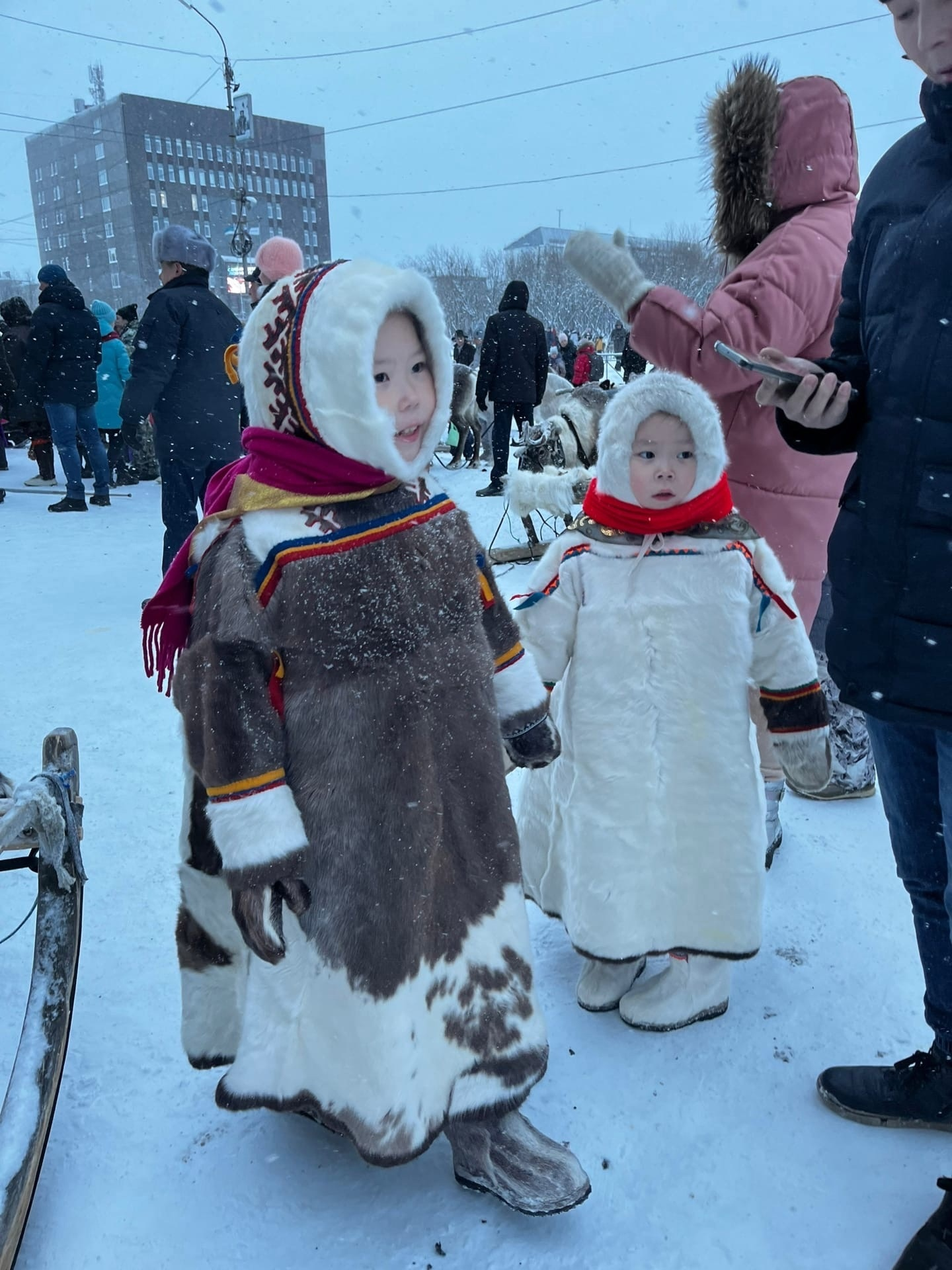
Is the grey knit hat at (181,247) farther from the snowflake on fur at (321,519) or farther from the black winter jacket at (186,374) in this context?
the snowflake on fur at (321,519)

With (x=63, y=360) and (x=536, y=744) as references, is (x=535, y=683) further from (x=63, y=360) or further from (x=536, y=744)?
(x=63, y=360)

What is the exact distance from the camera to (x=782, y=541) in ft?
8.07

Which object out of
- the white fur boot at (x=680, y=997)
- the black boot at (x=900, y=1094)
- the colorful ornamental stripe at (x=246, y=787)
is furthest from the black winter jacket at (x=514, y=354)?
the colorful ornamental stripe at (x=246, y=787)

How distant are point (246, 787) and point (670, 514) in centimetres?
108

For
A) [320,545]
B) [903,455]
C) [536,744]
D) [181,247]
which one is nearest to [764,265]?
[903,455]

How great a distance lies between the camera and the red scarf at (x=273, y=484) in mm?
1391

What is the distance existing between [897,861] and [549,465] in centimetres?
581

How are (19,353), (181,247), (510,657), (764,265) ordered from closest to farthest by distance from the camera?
(510,657)
(764,265)
(181,247)
(19,353)

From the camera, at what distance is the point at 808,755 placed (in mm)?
1921

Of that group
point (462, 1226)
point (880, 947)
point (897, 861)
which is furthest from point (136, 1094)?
point (880, 947)

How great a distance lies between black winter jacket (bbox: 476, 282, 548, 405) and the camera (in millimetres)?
8492

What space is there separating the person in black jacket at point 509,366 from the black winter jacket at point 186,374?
4.05m

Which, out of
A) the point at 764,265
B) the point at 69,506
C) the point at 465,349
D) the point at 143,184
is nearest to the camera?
the point at 764,265

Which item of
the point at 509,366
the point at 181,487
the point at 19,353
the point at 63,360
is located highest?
the point at 19,353
